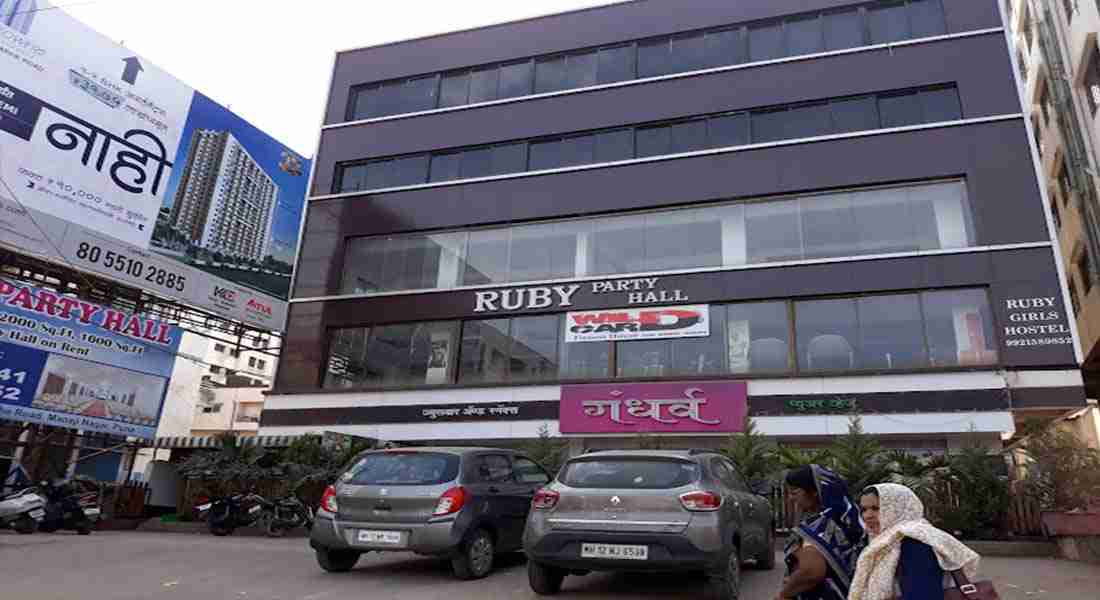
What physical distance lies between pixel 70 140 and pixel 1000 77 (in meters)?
25.8

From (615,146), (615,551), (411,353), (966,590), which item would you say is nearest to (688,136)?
(615,146)

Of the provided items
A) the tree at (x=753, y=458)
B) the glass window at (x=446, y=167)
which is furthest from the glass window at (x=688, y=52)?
the tree at (x=753, y=458)

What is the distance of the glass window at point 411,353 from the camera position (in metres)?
22.9

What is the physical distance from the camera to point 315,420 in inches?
916

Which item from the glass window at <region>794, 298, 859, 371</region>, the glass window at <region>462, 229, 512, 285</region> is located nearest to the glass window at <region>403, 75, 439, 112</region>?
the glass window at <region>462, 229, 512, 285</region>

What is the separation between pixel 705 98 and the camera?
2252cm

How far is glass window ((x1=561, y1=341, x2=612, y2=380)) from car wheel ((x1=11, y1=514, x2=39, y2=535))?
12492mm

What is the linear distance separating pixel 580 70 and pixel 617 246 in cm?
674

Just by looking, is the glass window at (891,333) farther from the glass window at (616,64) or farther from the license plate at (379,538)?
the license plate at (379,538)

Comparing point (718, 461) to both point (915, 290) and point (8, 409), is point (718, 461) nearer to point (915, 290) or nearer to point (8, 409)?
point (915, 290)

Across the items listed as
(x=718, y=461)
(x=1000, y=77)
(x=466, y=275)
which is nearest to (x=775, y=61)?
(x=1000, y=77)

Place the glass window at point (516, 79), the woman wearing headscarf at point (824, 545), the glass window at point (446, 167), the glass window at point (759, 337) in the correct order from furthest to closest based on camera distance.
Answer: the glass window at point (516, 79) → the glass window at point (446, 167) → the glass window at point (759, 337) → the woman wearing headscarf at point (824, 545)

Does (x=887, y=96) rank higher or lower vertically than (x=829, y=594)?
higher

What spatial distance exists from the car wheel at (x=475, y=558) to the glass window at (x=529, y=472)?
44.6 inches
